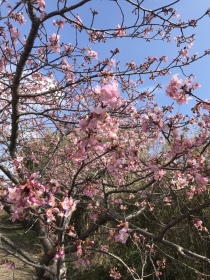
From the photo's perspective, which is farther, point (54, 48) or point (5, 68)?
point (5, 68)

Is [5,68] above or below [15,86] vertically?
above

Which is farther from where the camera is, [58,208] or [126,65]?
[126,65]

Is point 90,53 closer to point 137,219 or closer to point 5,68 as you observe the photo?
point 5,68

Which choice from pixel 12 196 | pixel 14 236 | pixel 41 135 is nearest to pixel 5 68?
pixel 41 135

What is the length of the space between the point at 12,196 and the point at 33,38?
5.58 ft

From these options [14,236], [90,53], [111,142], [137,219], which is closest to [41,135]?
[90,53]

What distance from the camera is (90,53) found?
3758 mm

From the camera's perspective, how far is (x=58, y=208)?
6.18 ft

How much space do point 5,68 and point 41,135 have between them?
180 cm

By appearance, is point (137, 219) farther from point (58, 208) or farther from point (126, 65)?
point (58, 208)

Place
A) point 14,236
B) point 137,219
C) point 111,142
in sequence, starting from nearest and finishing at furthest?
point 111,142 < point 137,219 < point 14,236

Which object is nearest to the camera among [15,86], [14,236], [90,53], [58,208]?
[58,208]

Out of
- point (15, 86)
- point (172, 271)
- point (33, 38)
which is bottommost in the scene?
point (172, 271)

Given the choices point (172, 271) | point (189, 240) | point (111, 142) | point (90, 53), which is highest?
point (90, 53)
